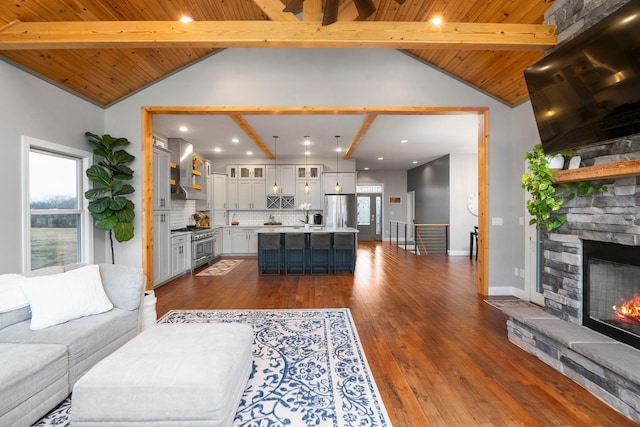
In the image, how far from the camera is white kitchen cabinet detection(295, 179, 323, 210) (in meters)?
8.96

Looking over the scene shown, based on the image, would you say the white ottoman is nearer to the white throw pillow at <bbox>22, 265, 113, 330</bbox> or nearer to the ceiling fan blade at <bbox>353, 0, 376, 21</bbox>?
the white throw pillow at <bbox>22, 265, 113, 330</bbox>

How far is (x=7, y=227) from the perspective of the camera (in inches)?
121

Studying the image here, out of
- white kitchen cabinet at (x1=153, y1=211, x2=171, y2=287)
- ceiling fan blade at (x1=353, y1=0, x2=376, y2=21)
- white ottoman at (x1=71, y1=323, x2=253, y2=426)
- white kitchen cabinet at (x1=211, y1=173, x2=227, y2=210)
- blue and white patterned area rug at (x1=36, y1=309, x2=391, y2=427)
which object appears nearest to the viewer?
white ottoman at (x1=71, y1=323, x2=253, y2=426)

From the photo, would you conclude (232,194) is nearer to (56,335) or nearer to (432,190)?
(432,190)

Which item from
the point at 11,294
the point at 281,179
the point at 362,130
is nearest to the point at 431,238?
the point at 362,130

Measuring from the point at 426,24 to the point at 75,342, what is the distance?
396 centimetres

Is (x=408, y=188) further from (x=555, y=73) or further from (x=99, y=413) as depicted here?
(x=99, y=413)

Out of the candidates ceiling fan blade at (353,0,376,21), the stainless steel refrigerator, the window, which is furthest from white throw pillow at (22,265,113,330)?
the stainless steel refrigerator

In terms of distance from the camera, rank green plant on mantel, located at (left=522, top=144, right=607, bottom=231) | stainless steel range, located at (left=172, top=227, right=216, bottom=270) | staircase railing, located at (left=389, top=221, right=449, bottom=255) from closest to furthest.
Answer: green plant on mantel, located at (left=522, top=144, right=607, bottom=231) → stainless steel range, located at (left=172, top=227, right=216, bottom=270) → staircase railing, located at (left=389, top=221, right=449, bottom=255)

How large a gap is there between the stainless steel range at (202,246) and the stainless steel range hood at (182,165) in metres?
0.78

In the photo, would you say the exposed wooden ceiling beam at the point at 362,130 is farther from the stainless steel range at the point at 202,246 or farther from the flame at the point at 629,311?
the stainless steel range at the point at 202,246

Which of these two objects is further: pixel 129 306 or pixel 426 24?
pixel 426 24

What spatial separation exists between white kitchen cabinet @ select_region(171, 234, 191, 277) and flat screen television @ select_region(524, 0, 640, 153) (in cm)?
565

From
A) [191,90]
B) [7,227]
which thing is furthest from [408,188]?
[7,227]
